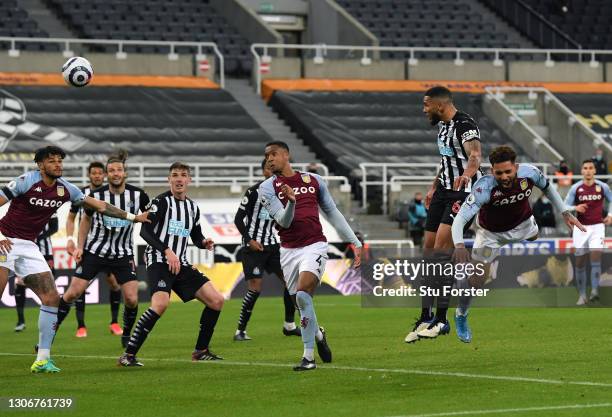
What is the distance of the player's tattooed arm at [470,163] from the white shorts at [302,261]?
144 cm

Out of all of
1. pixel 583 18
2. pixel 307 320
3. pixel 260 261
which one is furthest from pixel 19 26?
pixel 307 320

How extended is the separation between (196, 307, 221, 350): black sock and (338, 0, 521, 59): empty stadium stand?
2851 centimetres

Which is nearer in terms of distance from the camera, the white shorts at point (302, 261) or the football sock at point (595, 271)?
the white shorts at point (302, 261)

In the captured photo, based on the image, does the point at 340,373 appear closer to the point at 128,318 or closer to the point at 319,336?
the point at 319,336

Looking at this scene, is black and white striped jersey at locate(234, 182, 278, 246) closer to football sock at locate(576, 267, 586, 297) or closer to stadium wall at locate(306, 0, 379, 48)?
football sock at locate(576, 267, 586, 297)

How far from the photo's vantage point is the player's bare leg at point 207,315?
13.4 metres

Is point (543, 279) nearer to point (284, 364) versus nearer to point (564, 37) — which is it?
point (284, 364)

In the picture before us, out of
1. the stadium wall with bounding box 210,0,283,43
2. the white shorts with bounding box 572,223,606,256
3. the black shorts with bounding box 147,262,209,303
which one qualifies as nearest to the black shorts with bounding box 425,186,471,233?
the black shorts with bounding box 147,262,209,303

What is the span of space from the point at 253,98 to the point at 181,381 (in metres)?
26.7

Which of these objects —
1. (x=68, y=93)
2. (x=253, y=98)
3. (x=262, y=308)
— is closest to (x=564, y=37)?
(x=253, y=98)

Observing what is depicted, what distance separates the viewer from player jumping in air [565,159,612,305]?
69.7ft

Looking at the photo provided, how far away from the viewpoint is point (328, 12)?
42.0 metres

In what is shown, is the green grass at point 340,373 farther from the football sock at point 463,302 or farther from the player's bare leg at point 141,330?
Answer: the football sock at point 463,302

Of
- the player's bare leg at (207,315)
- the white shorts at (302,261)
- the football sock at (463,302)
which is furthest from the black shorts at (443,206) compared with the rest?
the player's bare leg at (207,315)
